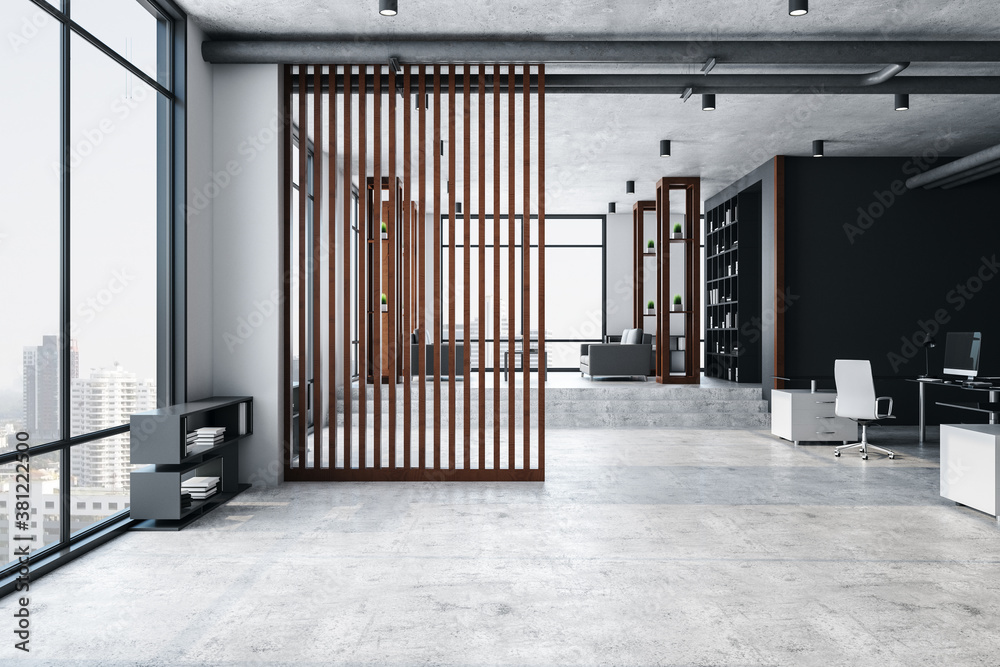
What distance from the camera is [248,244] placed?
6191mm

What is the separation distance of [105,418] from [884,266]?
32.0 feet

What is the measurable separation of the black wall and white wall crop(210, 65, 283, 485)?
7.10 metres

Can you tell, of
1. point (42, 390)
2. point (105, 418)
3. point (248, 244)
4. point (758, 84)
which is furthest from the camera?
point (758, 84)

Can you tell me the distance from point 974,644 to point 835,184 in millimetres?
8205

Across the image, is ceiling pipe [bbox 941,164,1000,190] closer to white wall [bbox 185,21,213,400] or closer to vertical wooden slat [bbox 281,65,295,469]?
vertical wooden slat [bbox 281,65,295,469]

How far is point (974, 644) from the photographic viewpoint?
3.05 m

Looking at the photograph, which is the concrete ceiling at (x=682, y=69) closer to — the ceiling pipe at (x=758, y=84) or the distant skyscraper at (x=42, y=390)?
the ceiling pipe at (x=758, y=84)

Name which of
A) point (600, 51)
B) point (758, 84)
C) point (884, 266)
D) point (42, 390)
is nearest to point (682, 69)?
point (758, 84)

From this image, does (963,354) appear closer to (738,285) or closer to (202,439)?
(738,285)

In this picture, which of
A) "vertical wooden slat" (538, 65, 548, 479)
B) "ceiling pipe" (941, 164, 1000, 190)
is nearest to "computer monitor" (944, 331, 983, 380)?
"ceiling pipe" (941, 164, 1000, 190)

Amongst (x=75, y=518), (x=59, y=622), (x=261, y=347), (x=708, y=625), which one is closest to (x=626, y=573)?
(x=708, y=625)

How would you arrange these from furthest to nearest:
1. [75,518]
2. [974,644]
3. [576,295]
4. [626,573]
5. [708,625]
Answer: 1. [576,295]
2. [75,518]
3. [626,573]
4. [708,625]
5. [974,644]

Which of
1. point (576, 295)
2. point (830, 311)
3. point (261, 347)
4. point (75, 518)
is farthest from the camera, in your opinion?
point (576, 295)

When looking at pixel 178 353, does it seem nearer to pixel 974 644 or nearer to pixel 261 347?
pixel 261 347
